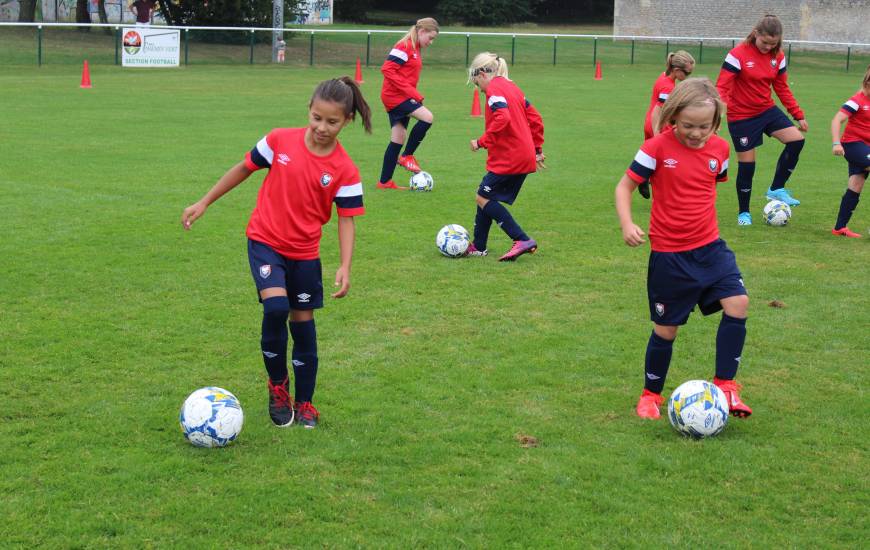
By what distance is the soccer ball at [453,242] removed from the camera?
9.71 meters

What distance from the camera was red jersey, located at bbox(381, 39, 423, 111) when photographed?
1330cm

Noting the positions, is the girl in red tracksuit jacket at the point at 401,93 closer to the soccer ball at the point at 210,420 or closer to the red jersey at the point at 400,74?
the red jersey at the point at 400,74

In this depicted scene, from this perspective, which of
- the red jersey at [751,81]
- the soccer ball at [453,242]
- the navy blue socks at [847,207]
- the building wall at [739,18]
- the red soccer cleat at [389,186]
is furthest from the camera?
the building wall at [739,18]

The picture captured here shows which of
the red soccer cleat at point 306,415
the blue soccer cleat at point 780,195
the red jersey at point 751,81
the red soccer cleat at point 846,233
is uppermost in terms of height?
the red jersey at point 751,81

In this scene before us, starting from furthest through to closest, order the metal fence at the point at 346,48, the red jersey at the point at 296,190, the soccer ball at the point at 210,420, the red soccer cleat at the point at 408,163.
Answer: the metal fence at the point at 346,48 < the red soccer cleat at the point at 408,163 < the red jersey at the point at 296,190 < the soccer ball at the point at 210,420

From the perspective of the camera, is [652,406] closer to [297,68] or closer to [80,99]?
[80,99]

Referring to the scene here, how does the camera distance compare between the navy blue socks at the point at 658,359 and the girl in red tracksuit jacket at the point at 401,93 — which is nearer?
the navy blue socks at the point at 658,359

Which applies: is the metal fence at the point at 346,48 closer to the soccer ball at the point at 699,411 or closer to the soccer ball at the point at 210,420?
the soccer ball at the point at 210,420

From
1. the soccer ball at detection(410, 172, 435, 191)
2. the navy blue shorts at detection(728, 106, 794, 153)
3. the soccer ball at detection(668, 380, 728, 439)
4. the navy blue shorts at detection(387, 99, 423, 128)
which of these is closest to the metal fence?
the navy blue shorts at detection(387, 99, 423, 128)

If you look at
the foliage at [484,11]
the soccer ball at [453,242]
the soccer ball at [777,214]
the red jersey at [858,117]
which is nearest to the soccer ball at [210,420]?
the soccer ball at [453,242]

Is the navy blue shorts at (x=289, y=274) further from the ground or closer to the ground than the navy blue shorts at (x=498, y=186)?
→ further from the ground

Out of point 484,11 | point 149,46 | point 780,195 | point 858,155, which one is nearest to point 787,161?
point 780,195

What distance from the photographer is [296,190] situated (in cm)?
533

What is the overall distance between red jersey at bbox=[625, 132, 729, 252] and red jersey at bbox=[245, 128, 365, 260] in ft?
5.08
